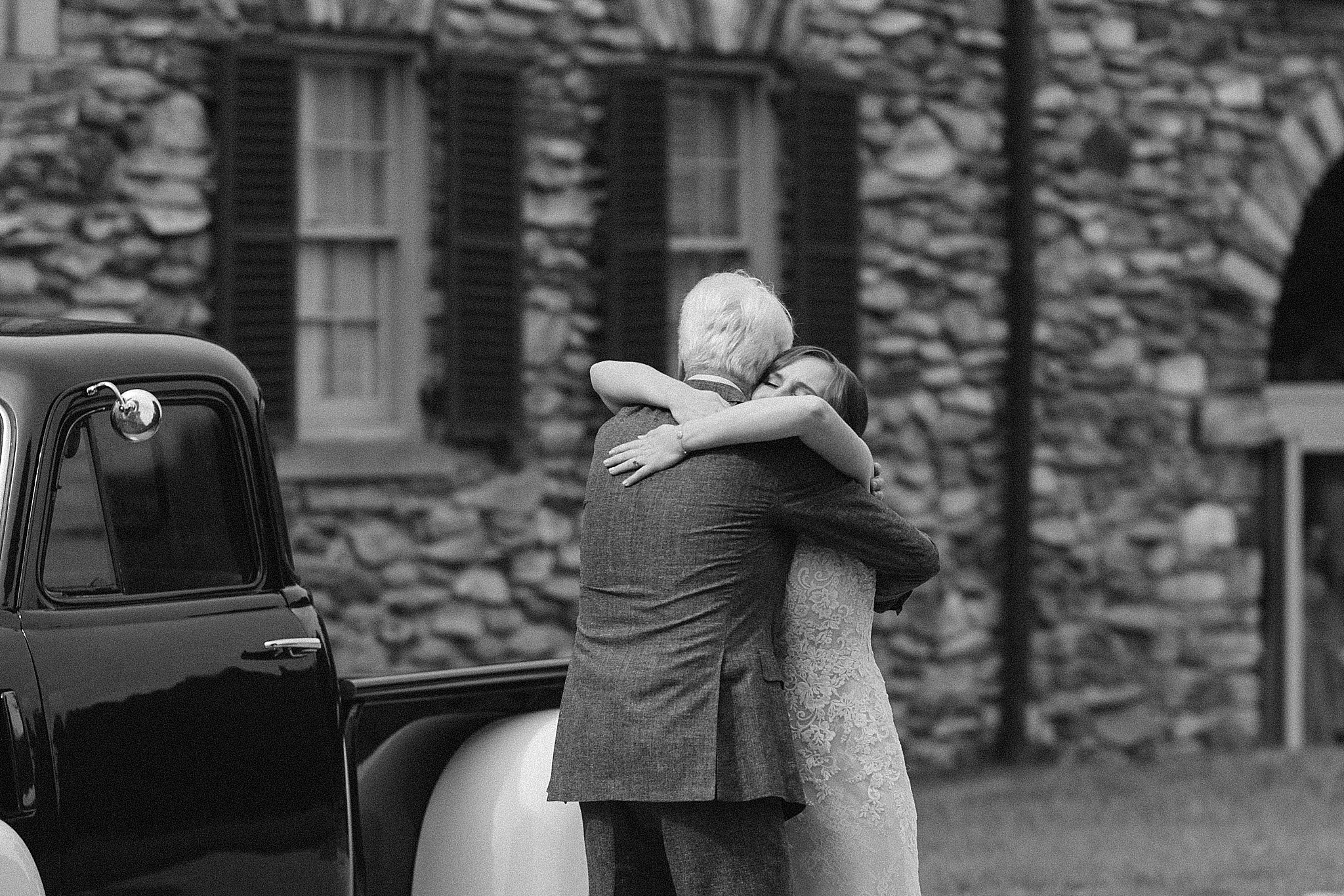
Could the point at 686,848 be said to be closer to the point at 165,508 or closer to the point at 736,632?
the point at 736,632

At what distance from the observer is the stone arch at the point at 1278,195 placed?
1170 cm

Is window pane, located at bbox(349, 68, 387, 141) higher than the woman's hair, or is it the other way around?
window pane, located at bbox(349, 68, 387, 141)

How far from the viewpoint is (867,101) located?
10.8 m

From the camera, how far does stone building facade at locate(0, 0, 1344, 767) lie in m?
8.86

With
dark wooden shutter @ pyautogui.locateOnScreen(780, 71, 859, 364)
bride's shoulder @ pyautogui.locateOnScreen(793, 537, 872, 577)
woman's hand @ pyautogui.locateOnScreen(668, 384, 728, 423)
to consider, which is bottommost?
bride's shoulder @ pyautogui.locateOnScreen(793, 537, 872, 577)

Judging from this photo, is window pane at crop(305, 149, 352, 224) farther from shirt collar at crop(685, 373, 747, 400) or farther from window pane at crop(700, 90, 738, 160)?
shirt collar at crop(685, 373, 747, 400)

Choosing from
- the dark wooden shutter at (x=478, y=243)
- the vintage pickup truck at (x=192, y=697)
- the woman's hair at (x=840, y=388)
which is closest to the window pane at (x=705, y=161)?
the dark wooden shutter at (x=478, y=243)

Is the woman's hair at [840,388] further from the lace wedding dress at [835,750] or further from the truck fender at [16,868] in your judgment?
the truck fender at [16,868]

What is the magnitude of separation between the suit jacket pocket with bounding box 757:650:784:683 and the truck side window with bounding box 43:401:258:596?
111cm

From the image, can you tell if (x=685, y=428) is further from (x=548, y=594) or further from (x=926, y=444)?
(x=926, y=444)

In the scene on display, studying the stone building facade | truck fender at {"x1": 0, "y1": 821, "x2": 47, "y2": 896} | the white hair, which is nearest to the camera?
truck fender at {"x1": 0, "y1": 821, "x2": 47, "y2": 896}

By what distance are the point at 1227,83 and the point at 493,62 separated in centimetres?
448

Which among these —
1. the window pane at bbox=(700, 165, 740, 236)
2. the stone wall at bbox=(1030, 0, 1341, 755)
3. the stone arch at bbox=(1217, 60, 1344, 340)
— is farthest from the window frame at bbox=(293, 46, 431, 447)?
the stone arch at bbox=(1217, 60, 1344, 340)

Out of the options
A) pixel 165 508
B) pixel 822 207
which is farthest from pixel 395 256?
pixel 165 508
